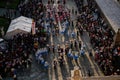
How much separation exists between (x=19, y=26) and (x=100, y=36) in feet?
33.3

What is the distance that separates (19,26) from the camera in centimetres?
4341

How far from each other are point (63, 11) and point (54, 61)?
16.3m

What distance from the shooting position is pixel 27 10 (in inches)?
2010

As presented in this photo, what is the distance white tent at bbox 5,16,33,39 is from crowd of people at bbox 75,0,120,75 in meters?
6.83

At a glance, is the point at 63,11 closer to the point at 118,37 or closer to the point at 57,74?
the point at 118,37

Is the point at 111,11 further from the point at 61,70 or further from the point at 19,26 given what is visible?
the point at 61,70

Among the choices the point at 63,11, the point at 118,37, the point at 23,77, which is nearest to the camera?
the point at 23,77

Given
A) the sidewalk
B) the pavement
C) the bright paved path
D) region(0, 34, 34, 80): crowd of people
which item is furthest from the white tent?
the sidewalk

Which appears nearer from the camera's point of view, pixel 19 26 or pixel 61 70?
pixel 61 70

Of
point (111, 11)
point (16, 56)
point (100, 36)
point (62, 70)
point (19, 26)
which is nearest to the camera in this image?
point (62, 70)

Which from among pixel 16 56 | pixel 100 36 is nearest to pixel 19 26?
pixel 16 56

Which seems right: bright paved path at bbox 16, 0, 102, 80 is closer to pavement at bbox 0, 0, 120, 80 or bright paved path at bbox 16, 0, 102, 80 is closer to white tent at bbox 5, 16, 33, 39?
pavement at bbox 0, 0, 120, 80

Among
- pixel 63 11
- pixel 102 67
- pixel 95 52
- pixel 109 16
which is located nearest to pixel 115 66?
pixel 102 67

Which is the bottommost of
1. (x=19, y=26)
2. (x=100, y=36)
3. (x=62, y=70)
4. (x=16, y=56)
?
(x=62, y=70)
